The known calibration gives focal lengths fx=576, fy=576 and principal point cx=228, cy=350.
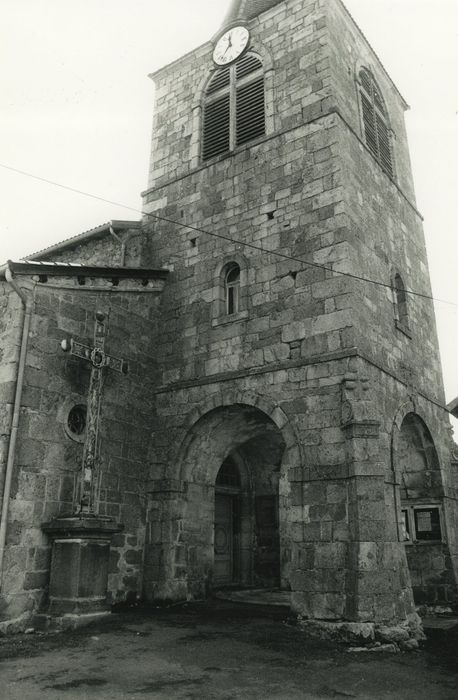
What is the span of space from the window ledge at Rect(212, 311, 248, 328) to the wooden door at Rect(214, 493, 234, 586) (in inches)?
A: 155

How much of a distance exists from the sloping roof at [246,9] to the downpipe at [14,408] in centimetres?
778

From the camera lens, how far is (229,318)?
982 cm

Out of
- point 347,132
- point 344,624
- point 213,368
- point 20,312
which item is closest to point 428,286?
point 347,132

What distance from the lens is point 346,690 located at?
16.5 feet

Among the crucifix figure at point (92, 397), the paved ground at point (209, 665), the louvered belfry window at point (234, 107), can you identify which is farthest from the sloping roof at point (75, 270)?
the paved ground at point (209, 665)

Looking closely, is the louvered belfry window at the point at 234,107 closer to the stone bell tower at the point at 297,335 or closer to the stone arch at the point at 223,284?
the stone bell tower at the point at 297,335

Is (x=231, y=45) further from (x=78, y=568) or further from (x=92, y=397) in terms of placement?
(x=78, y=568)

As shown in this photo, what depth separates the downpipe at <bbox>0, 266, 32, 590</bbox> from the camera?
7406 millimetres

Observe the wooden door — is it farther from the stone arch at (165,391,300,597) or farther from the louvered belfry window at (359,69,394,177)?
the louvered belfry window at (359,69,394,177)

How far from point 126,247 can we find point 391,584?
799 centimetres

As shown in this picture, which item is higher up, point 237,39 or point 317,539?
point 237,39

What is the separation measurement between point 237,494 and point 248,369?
419cm

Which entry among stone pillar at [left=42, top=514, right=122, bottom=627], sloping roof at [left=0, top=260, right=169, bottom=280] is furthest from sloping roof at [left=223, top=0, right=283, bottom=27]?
stone pillar at [left=42, top=514, right=122, bottom=627]

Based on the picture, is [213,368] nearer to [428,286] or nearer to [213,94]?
[428,286]
